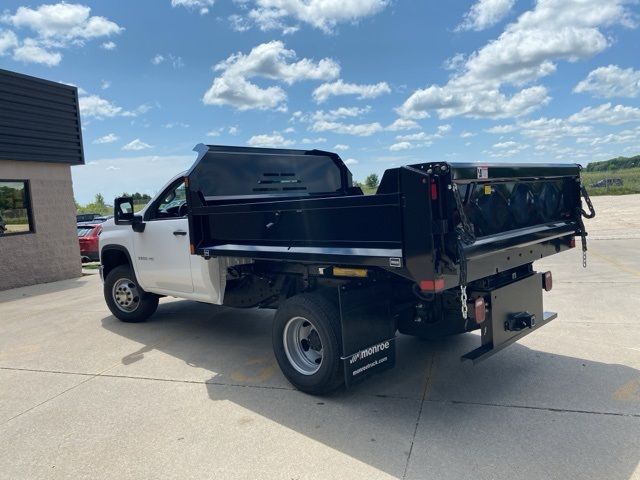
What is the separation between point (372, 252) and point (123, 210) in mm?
4318

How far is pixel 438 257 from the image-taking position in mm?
3305

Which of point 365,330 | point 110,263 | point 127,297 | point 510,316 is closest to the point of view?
point 365,330

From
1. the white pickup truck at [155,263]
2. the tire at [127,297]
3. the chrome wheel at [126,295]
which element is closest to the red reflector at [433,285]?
the white pickup truck at [155,263]

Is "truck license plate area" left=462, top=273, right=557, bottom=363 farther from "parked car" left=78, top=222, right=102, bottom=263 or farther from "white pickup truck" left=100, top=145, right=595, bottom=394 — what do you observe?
"parked car" left=78, top=222, right=102, bottom=263

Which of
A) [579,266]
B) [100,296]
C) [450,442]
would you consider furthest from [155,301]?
[579,266]

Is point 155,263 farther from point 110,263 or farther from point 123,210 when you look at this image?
point 110,263

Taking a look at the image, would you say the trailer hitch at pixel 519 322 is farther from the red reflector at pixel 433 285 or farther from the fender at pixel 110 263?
the fender at pixel 110 263

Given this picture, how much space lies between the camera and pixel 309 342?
4457mm

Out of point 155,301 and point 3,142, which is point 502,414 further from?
point 3,142

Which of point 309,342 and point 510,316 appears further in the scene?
point 309,342

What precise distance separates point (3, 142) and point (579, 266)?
1261 centimetres

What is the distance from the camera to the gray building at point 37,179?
37.8 ft

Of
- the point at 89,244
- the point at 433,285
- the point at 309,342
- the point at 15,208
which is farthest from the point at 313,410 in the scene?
the point at 89,244

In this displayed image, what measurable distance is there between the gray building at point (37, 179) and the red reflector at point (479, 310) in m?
11.3
